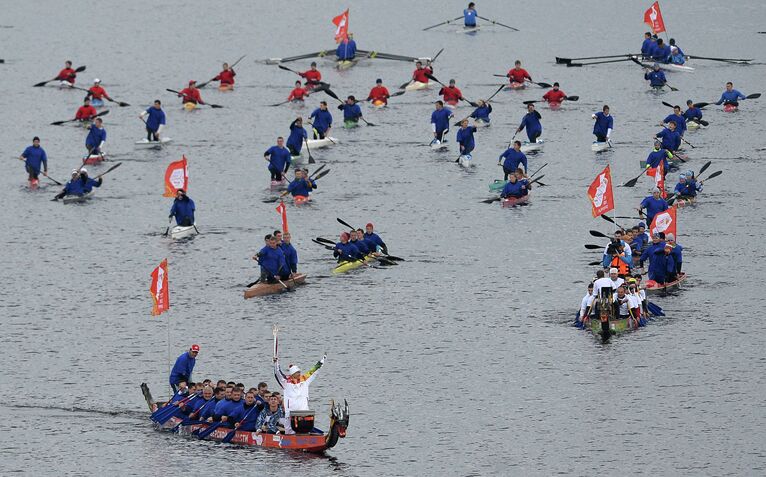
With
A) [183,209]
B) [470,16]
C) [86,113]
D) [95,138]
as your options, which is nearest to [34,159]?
[95,138]

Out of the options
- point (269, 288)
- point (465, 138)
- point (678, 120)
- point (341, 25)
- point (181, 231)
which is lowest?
point (269, 288)

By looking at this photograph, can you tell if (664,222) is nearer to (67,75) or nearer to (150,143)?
(150,143)

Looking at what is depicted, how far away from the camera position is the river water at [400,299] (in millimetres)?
59656

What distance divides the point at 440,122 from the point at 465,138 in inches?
173

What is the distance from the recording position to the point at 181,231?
85.8m

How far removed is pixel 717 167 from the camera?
100 m

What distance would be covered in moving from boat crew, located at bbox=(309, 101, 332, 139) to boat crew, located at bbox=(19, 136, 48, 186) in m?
17.1

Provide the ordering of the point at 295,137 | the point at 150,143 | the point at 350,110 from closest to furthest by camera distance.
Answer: the point at 295,137 → the point at 150,143 → the point at 350,110

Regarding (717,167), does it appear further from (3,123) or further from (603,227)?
(3,123)

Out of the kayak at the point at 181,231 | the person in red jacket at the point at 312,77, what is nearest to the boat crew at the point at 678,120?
the person in red jacket at the point at 312,77

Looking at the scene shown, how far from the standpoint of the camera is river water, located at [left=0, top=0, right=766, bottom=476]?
59.7 meters

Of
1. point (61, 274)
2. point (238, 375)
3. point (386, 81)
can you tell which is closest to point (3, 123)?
point (386, 81)

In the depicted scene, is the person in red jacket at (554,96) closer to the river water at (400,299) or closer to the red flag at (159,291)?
the river water at (400,299)

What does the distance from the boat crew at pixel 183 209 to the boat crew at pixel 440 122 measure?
22.3 m
